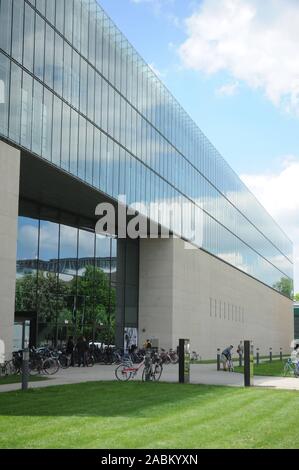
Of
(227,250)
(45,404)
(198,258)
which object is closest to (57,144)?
(45,404)

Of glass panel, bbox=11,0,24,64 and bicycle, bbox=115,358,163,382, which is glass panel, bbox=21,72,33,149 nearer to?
glass panel, bbox=11,0,24,64

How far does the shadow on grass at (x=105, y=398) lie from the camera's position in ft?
45.8

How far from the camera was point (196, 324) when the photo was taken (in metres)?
52.0

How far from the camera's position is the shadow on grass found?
45.8 feet

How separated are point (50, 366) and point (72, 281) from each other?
1102 cm

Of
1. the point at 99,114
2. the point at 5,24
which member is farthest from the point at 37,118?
the point at 99,114

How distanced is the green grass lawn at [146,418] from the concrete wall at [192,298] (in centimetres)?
2557

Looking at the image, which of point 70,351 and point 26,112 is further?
point 70,351

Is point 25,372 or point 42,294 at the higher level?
point 42,294

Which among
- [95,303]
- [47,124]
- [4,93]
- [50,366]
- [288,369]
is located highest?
[4,93]

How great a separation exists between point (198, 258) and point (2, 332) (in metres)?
30.6

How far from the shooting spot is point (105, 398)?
663 inches

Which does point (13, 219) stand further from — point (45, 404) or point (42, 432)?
point (42, 432)

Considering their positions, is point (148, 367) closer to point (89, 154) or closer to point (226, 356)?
point (226, 356)
